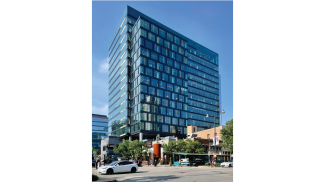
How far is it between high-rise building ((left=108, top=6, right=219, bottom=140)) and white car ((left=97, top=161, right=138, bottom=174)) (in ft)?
190

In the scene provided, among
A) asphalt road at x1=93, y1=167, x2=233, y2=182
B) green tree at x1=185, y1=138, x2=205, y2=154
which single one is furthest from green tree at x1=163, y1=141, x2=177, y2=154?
asphalt road at x1=93, y1=167, x2=233, y2=182

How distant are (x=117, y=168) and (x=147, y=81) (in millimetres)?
64433

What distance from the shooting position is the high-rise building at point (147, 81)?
Answer: 87.2 meters

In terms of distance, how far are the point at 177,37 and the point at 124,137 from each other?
155 ft

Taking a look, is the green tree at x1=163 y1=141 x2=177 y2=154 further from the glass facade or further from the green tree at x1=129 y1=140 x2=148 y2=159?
the glass facade

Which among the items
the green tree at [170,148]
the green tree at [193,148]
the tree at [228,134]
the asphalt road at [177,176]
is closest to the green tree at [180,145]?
the green tree at [170,148]

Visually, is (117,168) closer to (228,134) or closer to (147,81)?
(228,134)

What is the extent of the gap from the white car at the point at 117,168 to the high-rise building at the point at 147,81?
5779cm

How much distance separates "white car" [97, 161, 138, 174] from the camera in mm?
24266

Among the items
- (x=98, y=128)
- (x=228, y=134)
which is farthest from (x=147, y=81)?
(x=98, y=128)

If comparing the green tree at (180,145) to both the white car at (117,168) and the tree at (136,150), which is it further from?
the white car at (117,168)

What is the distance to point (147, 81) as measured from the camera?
88125mm
